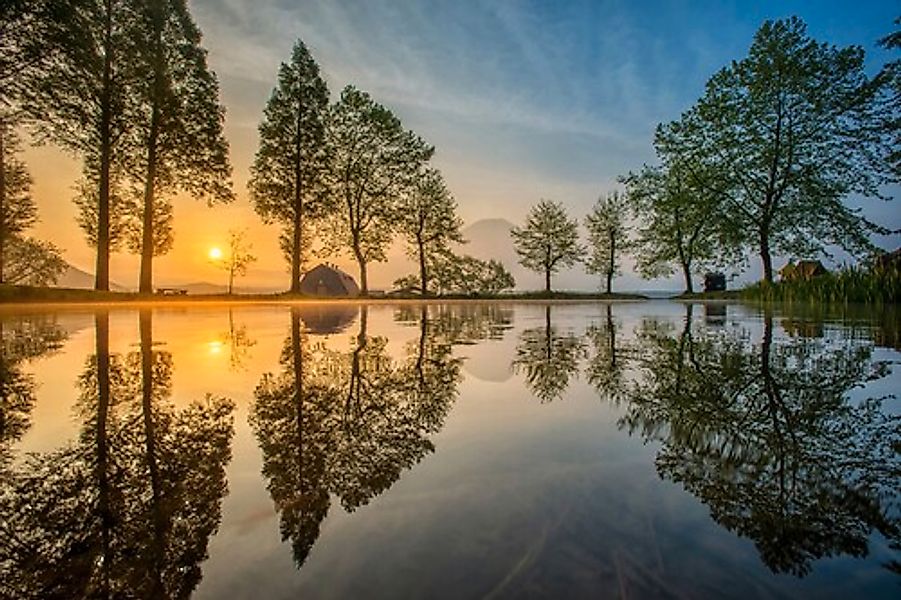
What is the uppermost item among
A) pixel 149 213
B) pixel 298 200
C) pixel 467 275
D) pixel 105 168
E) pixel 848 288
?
pixel 298 200

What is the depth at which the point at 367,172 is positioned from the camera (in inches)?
1101

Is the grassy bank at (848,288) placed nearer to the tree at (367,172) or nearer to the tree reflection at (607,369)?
the tree reflection at (607,369)

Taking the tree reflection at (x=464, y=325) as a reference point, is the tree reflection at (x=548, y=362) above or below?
above

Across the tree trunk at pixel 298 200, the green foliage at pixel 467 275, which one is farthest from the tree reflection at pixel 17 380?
the green foliage at pixel 467 275

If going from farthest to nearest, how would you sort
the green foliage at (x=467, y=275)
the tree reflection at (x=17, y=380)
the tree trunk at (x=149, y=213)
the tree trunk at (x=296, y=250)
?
the green foliage at (x=467, y=275)
the tree trunk at (x=296, y=250)
the tree trunk at (x=149, y=213)
the tree reflection at (x=17, y=380)

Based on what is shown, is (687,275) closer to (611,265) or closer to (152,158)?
(611,265)

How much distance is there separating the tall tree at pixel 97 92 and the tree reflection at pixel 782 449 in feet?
59.6

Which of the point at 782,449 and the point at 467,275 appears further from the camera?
the point at 467,275

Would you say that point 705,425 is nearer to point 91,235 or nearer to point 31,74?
point 31,74

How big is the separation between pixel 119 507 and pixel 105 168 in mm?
18304

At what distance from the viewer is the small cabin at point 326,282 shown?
4153cm

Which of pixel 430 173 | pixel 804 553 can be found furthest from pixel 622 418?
pixel 430 173

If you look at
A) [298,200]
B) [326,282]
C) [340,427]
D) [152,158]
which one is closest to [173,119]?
[152,158]

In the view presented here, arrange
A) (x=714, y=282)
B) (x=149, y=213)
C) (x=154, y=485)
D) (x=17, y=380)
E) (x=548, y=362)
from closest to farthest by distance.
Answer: (x=154, y=485) < (x=17, y=380) < (x=548, y=362) < (x=149, y=213) < (x=714, y=282)
